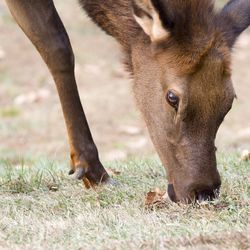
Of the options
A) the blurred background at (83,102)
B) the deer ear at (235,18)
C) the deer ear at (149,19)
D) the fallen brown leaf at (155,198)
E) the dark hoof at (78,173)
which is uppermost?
the deer ear at (149,19)

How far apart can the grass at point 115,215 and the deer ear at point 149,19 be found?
112 cm

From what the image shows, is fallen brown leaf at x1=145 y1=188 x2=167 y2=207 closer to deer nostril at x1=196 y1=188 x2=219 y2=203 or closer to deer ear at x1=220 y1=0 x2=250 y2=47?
deer nostril at x1=196 y1=188 x2=219 y2=203

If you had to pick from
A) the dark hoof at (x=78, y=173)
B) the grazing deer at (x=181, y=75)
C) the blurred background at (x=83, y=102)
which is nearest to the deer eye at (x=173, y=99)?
the grazing deer at (x=181, y=75)

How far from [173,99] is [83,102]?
8.37m

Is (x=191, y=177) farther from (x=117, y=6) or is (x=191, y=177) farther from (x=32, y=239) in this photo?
(x=117, y=6)

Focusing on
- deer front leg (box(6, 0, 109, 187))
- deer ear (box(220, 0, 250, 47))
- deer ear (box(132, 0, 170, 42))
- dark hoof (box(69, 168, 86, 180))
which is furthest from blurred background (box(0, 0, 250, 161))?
deer ear (box(132, 0, 170, 42))

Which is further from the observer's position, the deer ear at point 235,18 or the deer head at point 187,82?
the deer ear at point 235,18

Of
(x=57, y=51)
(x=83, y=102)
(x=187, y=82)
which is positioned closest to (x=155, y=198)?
(x=187, y=82)

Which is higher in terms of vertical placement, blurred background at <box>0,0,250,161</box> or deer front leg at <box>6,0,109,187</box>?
deer front leg at <box>6,0,109,187</box>

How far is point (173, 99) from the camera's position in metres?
6.27

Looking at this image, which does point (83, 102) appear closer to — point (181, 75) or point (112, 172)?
point (112, 172)

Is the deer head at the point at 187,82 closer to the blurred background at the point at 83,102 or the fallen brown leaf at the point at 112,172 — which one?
the fallen brown leaf at the point at 112,172

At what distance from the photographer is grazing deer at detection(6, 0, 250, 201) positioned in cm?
614

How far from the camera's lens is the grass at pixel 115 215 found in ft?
17.2
